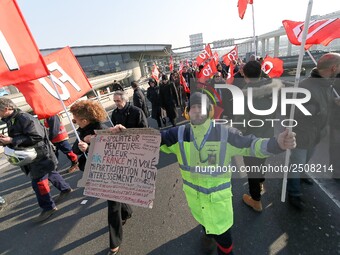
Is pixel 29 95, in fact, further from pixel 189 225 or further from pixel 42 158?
pixel 189 225

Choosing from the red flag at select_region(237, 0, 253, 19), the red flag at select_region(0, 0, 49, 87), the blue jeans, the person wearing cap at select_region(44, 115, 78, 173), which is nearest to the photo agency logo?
the blue jeans

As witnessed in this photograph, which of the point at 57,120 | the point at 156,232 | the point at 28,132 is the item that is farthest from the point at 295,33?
the point at 57,120

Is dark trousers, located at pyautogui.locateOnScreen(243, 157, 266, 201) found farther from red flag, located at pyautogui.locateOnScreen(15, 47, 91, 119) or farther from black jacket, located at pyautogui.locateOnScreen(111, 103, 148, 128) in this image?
red flag, located at pyautogui.locateOnScreen(15, 47, 91, 119)

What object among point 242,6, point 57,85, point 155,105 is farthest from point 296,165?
point 155,105

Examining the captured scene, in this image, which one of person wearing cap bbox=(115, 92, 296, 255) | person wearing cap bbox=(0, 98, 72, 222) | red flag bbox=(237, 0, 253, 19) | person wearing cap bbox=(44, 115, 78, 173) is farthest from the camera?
red flag bbox=(237, 0, 253, 19)

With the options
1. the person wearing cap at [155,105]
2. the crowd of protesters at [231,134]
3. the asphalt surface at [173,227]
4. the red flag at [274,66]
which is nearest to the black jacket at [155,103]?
the person wearing cap at [155,105]

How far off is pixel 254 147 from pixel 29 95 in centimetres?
273

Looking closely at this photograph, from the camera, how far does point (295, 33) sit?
330cm

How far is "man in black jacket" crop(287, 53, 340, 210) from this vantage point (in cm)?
256

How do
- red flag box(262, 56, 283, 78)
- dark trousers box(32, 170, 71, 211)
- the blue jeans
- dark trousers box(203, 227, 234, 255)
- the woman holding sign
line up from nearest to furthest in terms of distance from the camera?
1. dark trousers box(203, 227, 234, 255)
2. the woman holding sign
3. the blue jeans
4. dark trousers box(32, 170, 71, 211)
5. red flag box(262, 56, 283, 78)

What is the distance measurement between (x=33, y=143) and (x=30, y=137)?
13cm

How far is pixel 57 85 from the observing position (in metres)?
2.88

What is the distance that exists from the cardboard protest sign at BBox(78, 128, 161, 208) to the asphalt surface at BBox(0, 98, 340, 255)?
104 cm

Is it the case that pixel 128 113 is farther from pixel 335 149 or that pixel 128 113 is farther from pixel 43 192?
pixel 335 149
